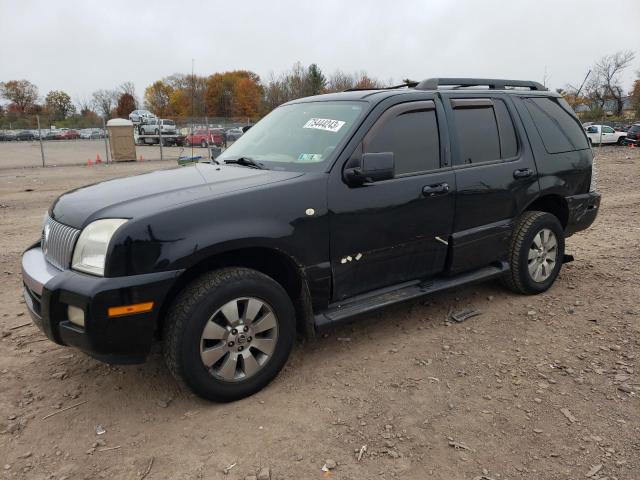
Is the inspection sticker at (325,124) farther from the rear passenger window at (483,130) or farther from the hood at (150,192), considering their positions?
the rear passenger window at (483,130)

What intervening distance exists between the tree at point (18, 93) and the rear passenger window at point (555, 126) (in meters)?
97.4

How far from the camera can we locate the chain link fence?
80.7ft

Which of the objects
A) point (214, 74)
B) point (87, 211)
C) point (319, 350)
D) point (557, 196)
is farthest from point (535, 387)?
point (214, 74)

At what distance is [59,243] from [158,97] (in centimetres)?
8711

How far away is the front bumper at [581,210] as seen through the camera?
4.87 metres

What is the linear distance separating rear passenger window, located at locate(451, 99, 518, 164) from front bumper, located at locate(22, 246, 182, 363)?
252 cm

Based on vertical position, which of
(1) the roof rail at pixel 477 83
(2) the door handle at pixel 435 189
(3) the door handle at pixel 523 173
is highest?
(1) the roof rail at pixel 477 83

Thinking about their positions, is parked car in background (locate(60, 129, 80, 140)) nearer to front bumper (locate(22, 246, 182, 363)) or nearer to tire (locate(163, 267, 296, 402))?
front bumper (locate(22, 246, 182, 363))

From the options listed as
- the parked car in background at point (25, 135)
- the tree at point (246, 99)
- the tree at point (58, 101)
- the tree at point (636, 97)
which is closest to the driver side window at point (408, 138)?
the parked car in background at point (25, 135)

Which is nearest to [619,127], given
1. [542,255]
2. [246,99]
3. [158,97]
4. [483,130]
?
[542,255]

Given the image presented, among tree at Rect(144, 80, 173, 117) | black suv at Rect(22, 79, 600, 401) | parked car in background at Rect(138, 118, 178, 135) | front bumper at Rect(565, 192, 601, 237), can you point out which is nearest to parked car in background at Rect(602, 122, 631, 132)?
parked car in background at Rect(138, 118, 178, 135)

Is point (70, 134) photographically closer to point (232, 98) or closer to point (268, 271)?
point (232, 98)

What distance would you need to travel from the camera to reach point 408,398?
3111 millimetres

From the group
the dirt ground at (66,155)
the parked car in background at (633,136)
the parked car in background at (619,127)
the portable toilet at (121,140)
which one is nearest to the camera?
the portable toilet at (121,140)
